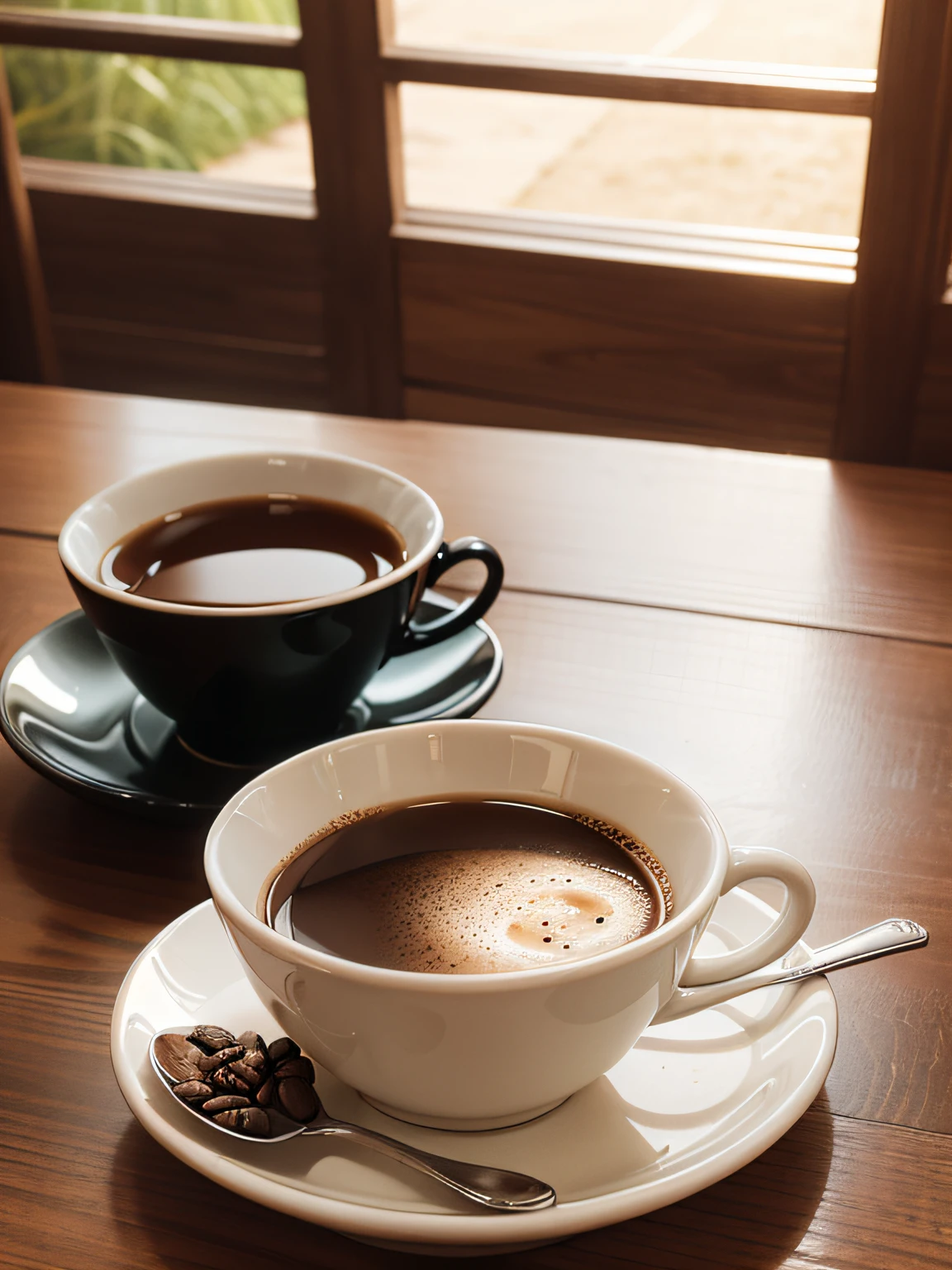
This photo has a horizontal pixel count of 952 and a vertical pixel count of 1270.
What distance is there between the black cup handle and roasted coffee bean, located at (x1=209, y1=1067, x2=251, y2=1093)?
0.29 m

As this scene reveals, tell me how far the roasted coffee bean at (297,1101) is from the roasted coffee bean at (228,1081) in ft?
0.04

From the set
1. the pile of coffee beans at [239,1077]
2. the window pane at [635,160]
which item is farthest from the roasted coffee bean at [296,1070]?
the window pane at [635,160]

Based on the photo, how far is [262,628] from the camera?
0.59 m

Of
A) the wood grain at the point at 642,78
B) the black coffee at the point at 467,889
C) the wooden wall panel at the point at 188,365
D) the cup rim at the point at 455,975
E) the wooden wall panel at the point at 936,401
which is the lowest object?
the wooden wall panel at the point at 188,365

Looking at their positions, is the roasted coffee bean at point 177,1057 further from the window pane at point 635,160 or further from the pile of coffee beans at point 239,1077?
the window pane at point 635,160

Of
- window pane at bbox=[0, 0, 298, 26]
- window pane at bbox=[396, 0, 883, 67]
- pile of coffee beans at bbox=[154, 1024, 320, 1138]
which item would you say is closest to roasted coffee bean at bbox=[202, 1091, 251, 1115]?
pile of coffee beans at bbox=[154, 1024, 320, 1138]

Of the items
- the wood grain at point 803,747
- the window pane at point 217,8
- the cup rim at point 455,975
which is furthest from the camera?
the window pane at point 217,8

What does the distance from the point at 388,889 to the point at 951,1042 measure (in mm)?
225

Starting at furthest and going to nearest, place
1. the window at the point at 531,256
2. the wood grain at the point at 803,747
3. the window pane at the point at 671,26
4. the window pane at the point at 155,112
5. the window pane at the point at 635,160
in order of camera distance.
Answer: the window pane at the point at 155,112 → the window pane at the point at 635,160 → the window pane at the point at 671,26 → the window at the point at 531,256 → the wood grain at the point at 803,747

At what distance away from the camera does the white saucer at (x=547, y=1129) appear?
0.38m

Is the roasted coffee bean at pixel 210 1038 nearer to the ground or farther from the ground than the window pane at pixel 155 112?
farther from the ground

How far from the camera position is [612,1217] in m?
0.38

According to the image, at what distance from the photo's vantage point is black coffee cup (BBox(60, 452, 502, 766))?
0.59m

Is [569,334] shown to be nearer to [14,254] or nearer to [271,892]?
[14,254]
